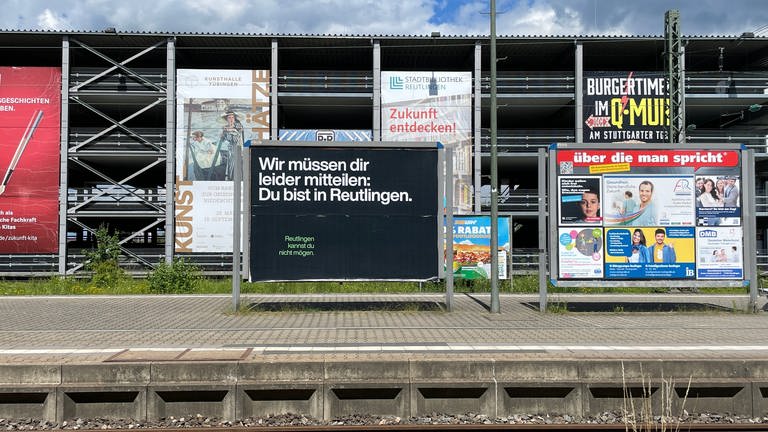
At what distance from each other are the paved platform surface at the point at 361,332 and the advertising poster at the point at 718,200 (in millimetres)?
2043

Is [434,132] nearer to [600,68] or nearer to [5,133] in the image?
[600,68]

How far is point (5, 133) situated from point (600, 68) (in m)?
33.9

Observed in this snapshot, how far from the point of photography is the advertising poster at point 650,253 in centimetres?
1143

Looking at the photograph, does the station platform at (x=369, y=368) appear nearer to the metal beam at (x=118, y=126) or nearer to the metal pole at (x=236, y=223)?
the metal pole at (x=236, y=223)

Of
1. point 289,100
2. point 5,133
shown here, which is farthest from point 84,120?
point 289,100

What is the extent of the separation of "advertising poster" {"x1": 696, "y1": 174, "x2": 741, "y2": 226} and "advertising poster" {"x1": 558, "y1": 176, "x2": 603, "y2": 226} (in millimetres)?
2154

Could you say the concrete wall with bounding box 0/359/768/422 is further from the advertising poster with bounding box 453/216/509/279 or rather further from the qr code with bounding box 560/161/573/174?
the advertising poster with bounding box 453/216/509/279

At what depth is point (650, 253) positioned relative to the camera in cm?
1147

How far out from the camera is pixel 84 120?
1259 inches

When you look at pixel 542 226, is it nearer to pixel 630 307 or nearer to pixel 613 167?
pixel 613 167

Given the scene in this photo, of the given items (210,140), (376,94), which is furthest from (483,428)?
(210,140)

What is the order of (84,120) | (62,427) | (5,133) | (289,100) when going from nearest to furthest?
(62,427), (5,133), (289,100), (84,120)

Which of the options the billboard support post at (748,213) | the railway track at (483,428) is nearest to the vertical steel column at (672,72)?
the billboard support post at (748,213)

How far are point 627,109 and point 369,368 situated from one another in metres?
27.5
